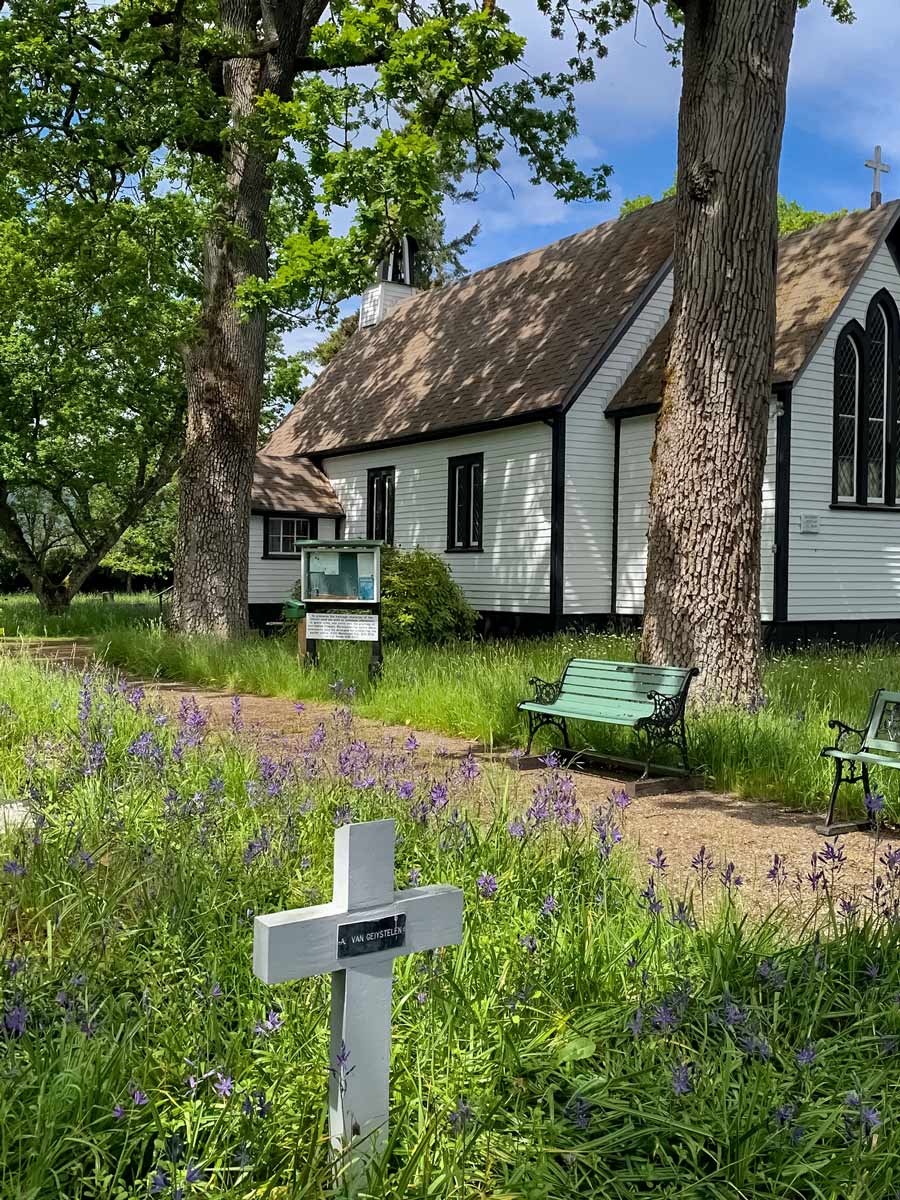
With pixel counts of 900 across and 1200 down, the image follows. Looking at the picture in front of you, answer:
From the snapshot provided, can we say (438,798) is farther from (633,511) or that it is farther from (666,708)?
(633,511)

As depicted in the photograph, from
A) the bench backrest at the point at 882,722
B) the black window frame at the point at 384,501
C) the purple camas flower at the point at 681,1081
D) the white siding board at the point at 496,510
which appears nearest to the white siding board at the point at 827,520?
the white siding board at the point at 496,510

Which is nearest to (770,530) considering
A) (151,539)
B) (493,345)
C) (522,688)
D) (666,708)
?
(522,688)

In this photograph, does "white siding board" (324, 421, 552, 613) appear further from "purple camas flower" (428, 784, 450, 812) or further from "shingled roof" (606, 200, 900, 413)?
"purple camas flower" (428, 784, 450, 812)

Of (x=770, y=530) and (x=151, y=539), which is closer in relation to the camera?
(x=770, y=530)

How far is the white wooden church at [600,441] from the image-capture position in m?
17.4

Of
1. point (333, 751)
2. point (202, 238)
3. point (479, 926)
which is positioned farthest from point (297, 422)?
point (479, 926)

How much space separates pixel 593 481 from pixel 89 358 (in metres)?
13.2

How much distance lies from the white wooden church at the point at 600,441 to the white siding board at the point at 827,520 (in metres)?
0.03

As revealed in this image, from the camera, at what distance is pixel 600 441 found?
64.6 feet

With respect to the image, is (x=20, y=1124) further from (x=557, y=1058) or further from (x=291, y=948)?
(x=557, y=1058)

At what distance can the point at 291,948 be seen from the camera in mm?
2320

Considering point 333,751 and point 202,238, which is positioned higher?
point 202,238

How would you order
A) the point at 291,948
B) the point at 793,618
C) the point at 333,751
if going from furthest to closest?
the point at 793,618, the point at 333,751, the point at 291,948

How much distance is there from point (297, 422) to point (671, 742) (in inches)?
884
